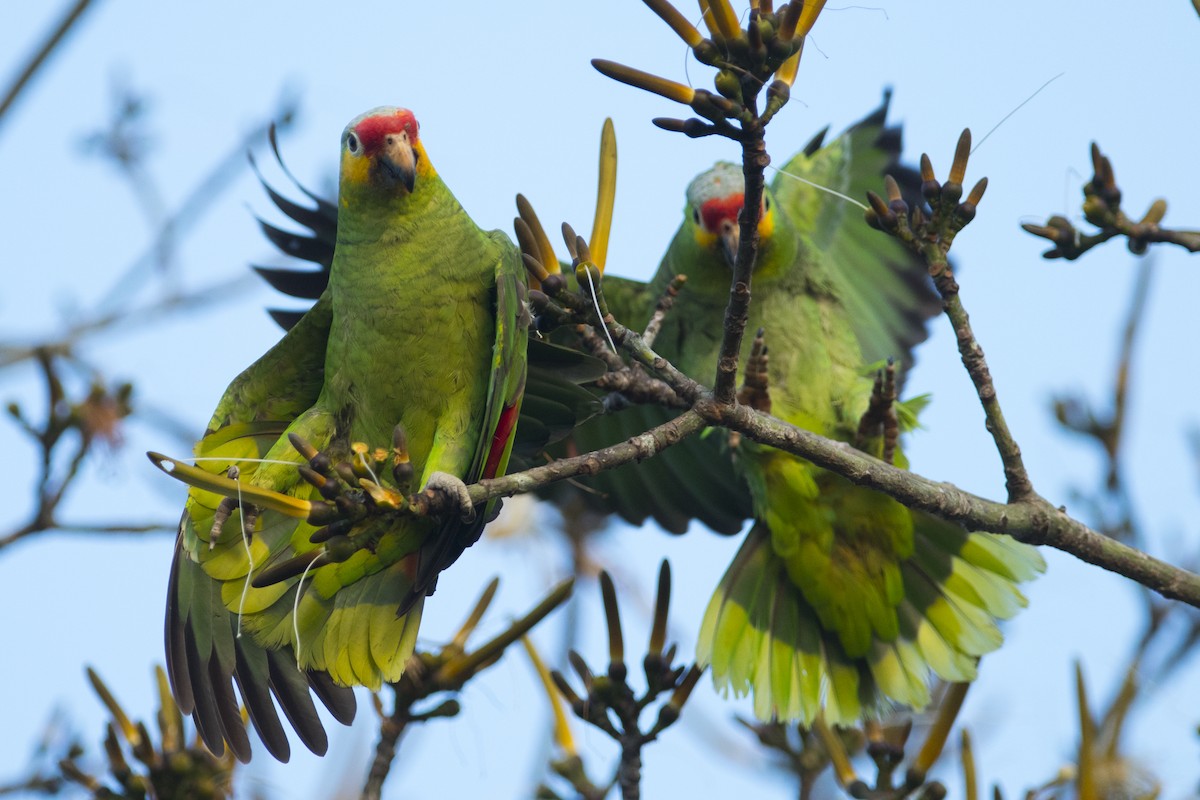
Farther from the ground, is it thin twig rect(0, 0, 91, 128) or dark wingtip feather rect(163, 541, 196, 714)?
thin twig rect(0, 0, 91, 128)

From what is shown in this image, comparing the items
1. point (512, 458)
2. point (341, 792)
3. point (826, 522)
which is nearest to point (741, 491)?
point (826, 522)

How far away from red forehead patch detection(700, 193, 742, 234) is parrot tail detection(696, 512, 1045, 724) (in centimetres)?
127

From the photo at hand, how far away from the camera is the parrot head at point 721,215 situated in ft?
13.7

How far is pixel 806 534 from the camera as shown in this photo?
4.14 m

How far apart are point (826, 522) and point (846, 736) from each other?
0.73 meters

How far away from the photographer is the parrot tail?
4039 millimetres

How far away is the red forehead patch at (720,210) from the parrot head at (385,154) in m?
1.29

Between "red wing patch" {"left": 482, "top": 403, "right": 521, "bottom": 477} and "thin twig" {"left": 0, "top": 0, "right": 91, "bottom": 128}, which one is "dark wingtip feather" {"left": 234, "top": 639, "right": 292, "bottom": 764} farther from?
"thin twig" {"left": 0, "top": 0, "right": 91, "bottom": 128}

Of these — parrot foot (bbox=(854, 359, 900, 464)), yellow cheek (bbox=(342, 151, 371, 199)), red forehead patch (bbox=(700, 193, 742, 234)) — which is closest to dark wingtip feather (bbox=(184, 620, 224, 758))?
yellow cheek (bbox=(342, 151, 371, 199))

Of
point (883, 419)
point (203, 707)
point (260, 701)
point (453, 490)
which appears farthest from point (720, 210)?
point (203, 707)

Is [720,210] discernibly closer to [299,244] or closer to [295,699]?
[299,244]

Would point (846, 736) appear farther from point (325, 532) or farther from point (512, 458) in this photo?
point (325, 532)

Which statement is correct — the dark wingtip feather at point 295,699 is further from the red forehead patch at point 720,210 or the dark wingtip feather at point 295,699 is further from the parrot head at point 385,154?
Result: the red forehead patch at point 720,210

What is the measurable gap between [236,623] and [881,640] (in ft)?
7.32
